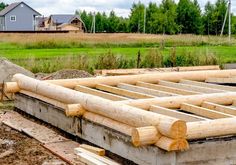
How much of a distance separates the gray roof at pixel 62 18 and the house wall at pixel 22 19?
5959mm

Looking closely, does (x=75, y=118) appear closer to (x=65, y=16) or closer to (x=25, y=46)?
(x=25, y=46)

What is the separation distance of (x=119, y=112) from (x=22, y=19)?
58656 millimetres

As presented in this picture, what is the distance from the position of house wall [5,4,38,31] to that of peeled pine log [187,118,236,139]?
5878 centimetres

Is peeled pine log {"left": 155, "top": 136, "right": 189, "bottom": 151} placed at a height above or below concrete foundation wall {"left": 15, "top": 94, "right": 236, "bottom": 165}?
above

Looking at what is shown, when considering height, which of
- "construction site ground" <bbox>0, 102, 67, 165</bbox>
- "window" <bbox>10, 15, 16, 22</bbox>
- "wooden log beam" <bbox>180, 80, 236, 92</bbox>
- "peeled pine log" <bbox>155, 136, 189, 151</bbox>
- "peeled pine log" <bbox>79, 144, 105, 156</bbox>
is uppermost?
"window" <bbox>10, 15, 16, 22</bbox>

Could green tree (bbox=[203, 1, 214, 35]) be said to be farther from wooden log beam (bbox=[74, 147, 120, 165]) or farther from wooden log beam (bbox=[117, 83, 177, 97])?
wooden log beam (bbox=[74, 147, 120, 165])

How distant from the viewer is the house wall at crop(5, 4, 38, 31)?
2398 inches

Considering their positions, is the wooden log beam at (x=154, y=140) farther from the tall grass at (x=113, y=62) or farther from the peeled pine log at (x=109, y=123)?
the tall grass at (x=113, y=62)

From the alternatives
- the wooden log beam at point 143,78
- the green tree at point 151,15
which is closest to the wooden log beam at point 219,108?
the wooden log beam at point 143,78

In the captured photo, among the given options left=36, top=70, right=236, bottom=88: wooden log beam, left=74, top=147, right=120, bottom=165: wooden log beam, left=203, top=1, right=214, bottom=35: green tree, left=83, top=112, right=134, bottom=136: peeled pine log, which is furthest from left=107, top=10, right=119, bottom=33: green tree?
left=74, top=147, right=120, bottom=165: wooden log beam

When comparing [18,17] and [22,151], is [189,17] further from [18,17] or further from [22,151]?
[22,151]

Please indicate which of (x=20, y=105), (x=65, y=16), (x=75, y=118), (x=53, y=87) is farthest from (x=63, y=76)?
(x=65, y=16)

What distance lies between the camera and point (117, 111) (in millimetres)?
4023

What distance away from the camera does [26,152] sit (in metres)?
4.52
